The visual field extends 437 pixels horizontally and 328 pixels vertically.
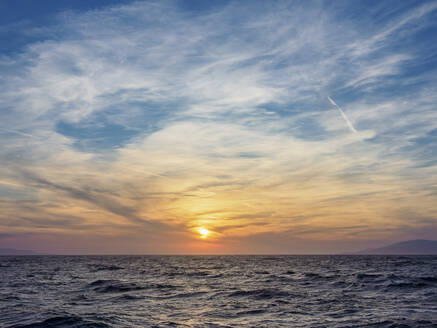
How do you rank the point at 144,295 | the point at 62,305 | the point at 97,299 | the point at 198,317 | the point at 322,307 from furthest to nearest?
1. the point at 144,295
2. the point at 97,299
3. the point at 62,305
4. the point at 322,307
5. the point at 198,317

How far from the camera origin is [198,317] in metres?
20.8

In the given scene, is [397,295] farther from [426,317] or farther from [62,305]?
[62,305]

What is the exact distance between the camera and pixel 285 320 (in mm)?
19594

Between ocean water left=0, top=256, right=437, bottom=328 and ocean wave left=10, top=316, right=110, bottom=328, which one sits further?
ocean water left=0, top=256, right=437, bottom=328

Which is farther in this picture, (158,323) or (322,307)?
(322,307)

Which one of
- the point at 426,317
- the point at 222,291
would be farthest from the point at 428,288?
the point at 222,291

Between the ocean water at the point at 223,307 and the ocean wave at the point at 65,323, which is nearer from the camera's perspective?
the ocean wave at the point at 65,323

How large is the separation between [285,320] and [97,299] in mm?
16277

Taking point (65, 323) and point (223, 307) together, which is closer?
point (65, 323)

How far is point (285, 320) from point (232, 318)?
3054 millimetres

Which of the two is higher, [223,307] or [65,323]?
[65,323]

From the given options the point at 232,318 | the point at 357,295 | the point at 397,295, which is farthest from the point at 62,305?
the point at 397,295


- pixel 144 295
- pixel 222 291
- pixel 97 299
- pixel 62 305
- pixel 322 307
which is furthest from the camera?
pixel 222 291

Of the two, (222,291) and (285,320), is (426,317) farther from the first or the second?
(222,291)
